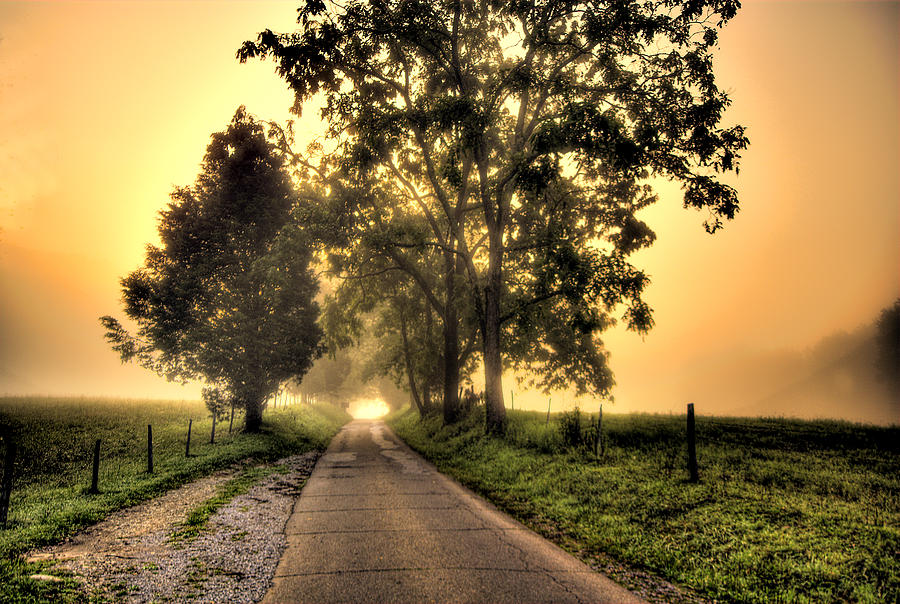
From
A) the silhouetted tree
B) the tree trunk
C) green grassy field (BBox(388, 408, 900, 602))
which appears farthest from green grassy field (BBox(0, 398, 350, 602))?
the silhouetted tree

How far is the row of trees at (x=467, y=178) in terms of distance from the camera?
593 inches

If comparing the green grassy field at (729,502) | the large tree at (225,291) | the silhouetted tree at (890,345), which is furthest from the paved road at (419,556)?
the silhouetted tree at (890,345)

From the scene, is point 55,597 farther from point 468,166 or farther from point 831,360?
point 831,360

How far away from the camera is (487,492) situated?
1067 centimetres

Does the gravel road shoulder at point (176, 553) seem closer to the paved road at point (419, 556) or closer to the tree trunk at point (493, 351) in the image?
the paved road at point (419, 556)

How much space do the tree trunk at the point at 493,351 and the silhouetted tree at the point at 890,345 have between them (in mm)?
70653

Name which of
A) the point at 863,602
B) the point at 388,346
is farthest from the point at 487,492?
the point at 388,346

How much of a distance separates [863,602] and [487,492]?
7170mm

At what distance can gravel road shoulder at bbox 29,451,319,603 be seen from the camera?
4.82 metres

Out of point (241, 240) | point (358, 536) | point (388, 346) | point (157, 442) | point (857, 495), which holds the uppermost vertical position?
point (241, 240)

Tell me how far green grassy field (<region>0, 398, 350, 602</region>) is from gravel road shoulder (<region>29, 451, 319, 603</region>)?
0.44m

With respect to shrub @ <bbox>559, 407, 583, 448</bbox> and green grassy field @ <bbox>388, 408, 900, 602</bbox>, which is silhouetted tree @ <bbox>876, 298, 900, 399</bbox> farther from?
shrub @ <bbox>559, 407, 583, 448</bbox>

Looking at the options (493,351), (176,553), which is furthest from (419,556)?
(493,351)

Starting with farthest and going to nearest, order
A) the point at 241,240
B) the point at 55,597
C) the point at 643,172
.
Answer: the point at 241,240, the point at 643,172, the point at 55,597
